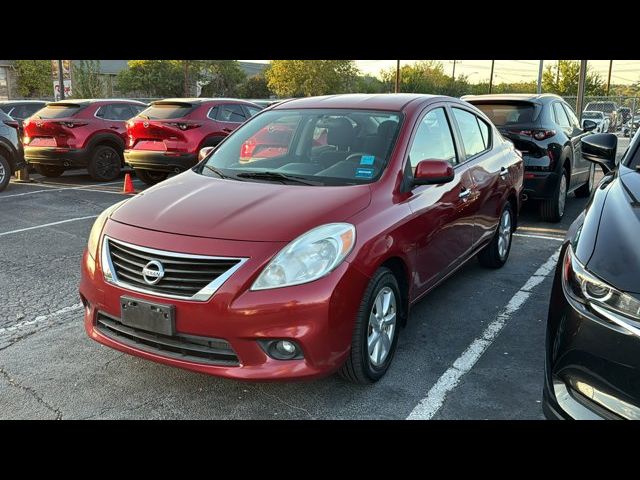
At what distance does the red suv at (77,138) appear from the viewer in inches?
445

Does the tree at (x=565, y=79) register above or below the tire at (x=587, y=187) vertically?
above

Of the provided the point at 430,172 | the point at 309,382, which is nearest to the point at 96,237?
the point at 309,382

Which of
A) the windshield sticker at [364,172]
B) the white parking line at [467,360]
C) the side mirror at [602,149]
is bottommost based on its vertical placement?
the white parking line at [467,360]

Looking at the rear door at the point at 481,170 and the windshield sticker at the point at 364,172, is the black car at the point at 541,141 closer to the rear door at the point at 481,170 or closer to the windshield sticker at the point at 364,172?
the rear door at the point at 481,170

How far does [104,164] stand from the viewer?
11.9 meters

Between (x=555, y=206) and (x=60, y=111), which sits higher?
(x=60, y=111)

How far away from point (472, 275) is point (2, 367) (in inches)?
156

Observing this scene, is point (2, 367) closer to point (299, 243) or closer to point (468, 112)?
point (299, 243)

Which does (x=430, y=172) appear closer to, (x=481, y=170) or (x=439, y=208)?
(x=439, y=208)

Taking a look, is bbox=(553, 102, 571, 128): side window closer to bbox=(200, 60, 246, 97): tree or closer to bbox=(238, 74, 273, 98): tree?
bbox=(200, 60, 246, 97): tree

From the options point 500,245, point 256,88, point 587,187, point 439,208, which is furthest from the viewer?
point 256,88

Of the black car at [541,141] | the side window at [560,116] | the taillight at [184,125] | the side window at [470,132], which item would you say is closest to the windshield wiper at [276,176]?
the side window at [470,132]

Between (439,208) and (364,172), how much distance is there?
665 mm

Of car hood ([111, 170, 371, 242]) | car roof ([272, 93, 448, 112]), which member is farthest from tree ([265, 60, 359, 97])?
car hood ([111, 170, 371, 242])
